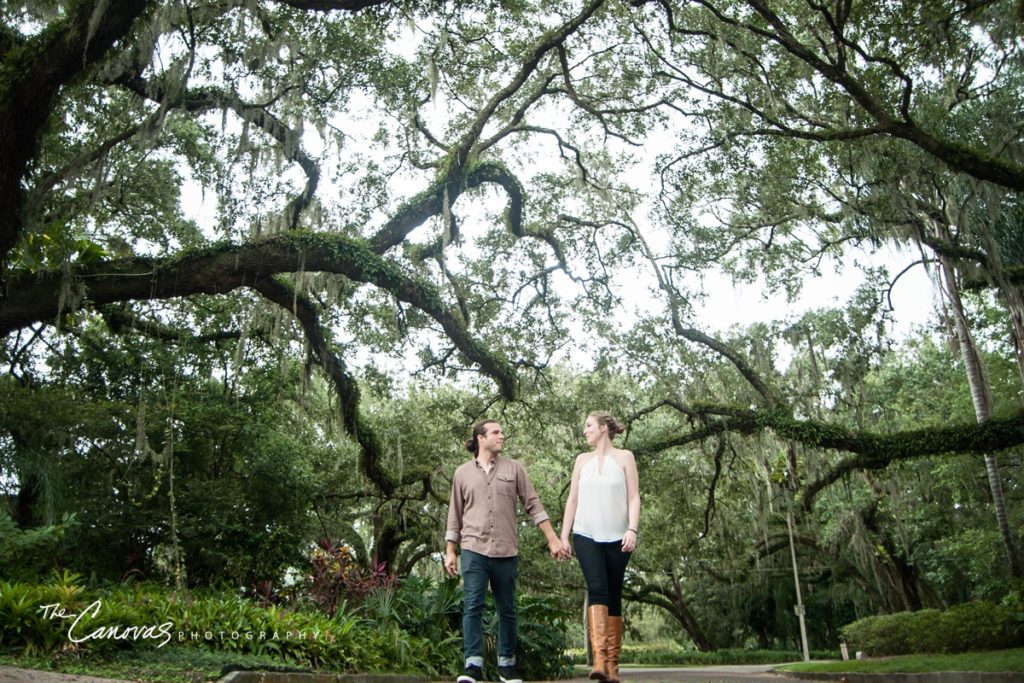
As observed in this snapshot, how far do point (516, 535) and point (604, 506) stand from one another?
53cm

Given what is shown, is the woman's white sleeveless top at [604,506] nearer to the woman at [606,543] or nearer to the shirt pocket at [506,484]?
the woman at [606,543]

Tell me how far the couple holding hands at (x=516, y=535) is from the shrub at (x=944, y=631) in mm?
11218

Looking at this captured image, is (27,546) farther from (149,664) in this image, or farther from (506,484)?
(506,484)

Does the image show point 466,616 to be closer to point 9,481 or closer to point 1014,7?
point 9,481

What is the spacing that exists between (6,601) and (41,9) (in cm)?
715

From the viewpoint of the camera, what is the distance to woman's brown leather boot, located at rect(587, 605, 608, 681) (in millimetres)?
4082

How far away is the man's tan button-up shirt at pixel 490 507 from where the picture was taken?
4.00 meters

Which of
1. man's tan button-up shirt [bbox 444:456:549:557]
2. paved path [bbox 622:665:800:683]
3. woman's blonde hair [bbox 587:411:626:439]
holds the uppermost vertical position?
woman's blonde hair [bbox 587:411:626:439]

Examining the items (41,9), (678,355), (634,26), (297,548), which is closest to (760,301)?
(678,355)

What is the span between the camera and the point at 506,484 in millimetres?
4188

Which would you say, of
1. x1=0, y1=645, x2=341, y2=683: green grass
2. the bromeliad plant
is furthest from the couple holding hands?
the bromeliad plant

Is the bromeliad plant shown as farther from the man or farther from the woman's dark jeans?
the woman's dark jeans

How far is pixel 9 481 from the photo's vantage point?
9.36 m

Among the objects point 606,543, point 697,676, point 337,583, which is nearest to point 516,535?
point 606,543
